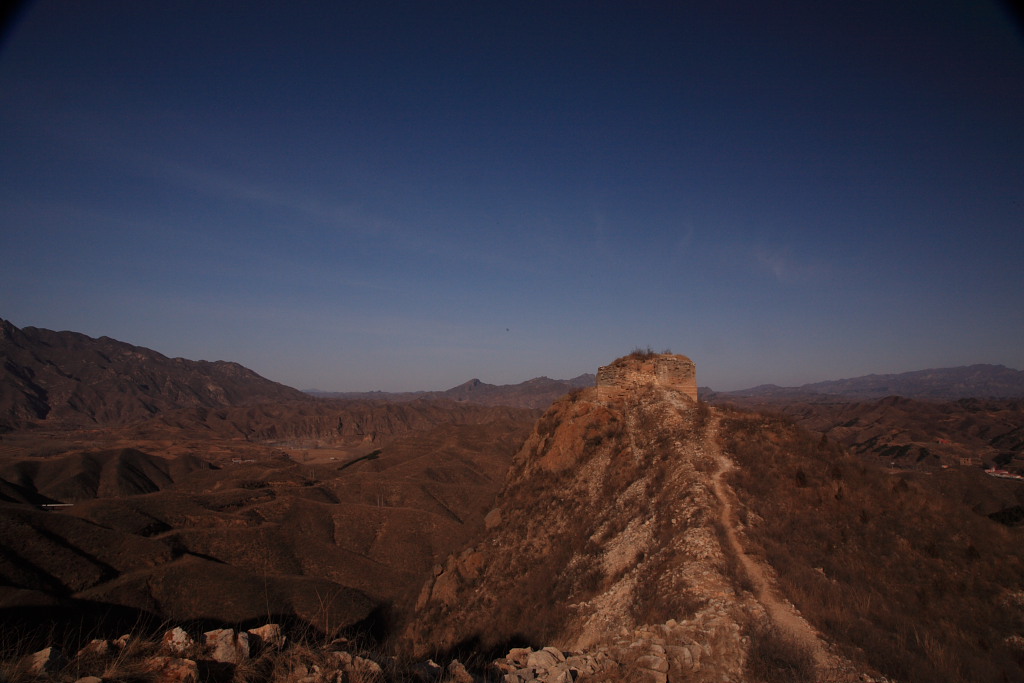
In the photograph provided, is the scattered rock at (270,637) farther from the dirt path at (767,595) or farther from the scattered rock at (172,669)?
the dirt path at (767,595)

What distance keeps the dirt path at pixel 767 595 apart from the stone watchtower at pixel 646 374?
365 inches

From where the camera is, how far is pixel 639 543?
16.1 m

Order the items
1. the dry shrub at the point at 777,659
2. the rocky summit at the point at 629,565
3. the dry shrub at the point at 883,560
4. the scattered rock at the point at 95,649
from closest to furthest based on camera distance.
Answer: the scattered rock at the point at 95,649
the dry shrub at the point at 777,659
the dry shrub at the point at 883,560
the rocky summit at the point at 629,565

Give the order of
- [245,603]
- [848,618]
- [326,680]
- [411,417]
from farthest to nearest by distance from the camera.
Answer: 1. [411,417]
2. [245,603]
3. [848,618]
4. [326,680]

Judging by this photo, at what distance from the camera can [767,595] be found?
39.2ft

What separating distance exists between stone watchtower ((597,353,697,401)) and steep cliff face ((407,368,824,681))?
324mm

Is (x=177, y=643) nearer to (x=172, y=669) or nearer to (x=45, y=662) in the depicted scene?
(x=172, y=669)

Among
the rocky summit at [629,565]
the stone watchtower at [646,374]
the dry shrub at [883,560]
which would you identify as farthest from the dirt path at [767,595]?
the stone watchtower at [646,374]

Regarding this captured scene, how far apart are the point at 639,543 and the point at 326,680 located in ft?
40.7

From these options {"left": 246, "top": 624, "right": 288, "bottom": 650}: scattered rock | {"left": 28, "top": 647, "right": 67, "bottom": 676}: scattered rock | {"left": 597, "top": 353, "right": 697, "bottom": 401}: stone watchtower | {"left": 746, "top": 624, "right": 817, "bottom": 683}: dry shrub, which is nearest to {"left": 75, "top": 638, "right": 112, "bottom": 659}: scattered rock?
{"left": 28, "top": 647, "right": 67, "bottom": 676}: scattered rock

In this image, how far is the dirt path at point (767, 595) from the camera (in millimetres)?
10150

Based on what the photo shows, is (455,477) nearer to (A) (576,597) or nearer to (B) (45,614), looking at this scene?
(B) (45,614)

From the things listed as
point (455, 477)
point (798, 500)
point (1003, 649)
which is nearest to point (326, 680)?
point (1003, 649)

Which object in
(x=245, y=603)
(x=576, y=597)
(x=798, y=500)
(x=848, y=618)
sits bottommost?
(x=245, y=603)
